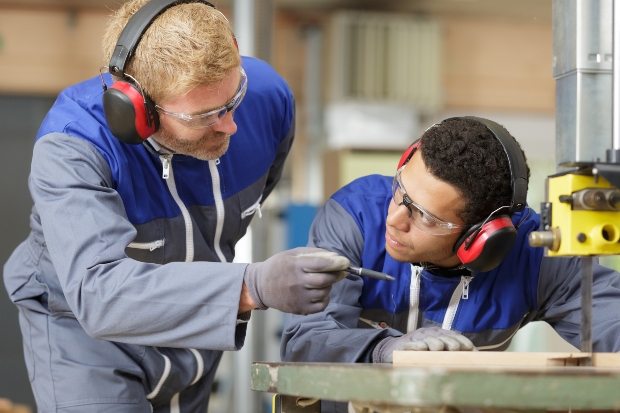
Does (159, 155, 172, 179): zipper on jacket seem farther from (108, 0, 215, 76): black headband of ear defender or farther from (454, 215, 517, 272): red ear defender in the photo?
(454, 215, 517, 272): red ear defender

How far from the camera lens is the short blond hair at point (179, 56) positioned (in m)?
1.50

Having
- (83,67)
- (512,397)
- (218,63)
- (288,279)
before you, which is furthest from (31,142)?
(512,397)

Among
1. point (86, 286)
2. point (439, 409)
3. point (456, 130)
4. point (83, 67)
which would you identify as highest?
point (83, 67)

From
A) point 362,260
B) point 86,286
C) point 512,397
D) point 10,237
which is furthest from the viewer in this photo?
point 10,237

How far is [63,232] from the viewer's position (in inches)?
54.5

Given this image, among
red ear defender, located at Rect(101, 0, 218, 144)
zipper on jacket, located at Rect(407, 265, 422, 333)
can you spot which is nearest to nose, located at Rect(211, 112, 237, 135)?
red ear defender, located at Rect(101, 0, 218, 144)

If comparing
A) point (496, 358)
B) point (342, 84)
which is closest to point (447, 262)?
point (496, 358)

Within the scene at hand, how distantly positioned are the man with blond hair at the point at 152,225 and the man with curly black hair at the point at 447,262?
0.28 metres

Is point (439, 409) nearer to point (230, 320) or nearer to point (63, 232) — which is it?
point (230, 320)

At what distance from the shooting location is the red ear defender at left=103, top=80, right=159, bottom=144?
1.46 meters

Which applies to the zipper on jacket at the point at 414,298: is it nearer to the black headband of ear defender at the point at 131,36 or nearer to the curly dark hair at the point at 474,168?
the curly dark hair at the point at 474,168

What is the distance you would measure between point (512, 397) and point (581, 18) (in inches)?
27.5

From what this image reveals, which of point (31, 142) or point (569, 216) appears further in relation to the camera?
point (31, 142)

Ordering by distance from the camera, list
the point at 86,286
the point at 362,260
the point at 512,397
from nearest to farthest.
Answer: the point at 512,397, the point at 86,286, the point at 362,260
